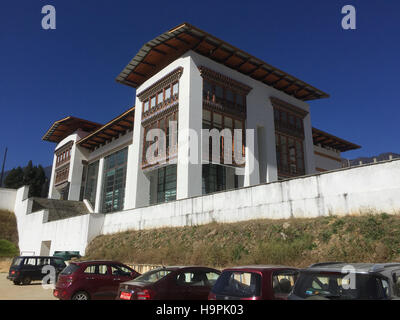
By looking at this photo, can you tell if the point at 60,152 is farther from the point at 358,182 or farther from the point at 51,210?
the point at 358,182

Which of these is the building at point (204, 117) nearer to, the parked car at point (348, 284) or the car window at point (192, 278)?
the car window at point (192, 278)

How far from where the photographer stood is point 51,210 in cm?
3825

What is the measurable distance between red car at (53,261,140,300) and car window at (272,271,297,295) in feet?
21.8

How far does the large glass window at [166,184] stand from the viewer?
29484 mm

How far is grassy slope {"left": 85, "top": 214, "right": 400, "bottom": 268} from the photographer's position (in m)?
12.3

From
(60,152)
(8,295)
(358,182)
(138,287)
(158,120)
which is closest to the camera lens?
(138,287)

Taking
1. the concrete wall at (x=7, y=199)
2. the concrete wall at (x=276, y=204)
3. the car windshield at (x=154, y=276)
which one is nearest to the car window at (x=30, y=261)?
the concrete wall at (x=276, y=204)

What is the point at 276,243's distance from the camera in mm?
14828

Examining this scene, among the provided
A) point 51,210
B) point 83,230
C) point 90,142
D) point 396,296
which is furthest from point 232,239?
point 90,142

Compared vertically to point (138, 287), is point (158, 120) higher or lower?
higher

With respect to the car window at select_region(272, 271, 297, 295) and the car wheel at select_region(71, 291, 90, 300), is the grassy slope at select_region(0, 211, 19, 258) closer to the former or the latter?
the car wheel at select_region(71, 291, 90, 300)

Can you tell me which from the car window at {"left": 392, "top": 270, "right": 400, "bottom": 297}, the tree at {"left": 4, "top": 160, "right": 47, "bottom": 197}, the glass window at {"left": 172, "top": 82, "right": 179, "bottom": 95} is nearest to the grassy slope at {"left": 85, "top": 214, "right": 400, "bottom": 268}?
the car window at {"left": 392, "top": 270, "right": 400, "bottom": 297}

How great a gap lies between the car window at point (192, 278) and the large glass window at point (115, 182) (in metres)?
31.3

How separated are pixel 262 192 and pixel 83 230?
1797 centimetres
